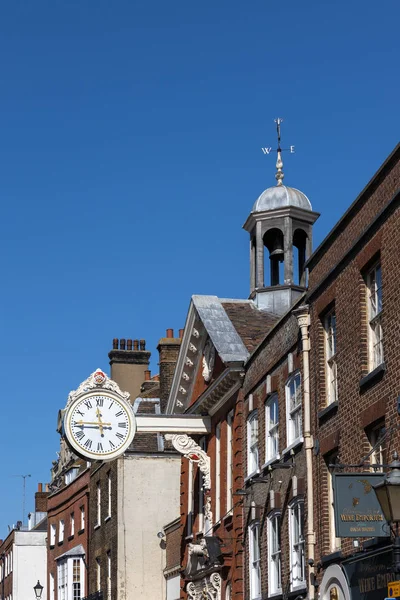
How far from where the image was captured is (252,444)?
100ft

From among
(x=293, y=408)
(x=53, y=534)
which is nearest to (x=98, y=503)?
(x=53, y=534)

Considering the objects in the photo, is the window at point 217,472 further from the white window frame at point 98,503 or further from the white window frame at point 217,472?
the white window frame at point 98,503

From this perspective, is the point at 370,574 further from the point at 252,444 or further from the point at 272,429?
the point at 252,444

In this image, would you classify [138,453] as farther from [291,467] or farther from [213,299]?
[291,467]

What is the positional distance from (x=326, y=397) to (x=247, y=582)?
7.73 metres

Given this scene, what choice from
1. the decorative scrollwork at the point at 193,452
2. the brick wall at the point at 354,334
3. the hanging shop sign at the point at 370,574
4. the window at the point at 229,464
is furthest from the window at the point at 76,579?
the hanging shop sign at the point at 370,574

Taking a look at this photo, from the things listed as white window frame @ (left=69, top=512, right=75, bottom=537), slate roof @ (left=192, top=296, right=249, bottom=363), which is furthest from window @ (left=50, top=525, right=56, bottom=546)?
slate roof @ (left=192, top=296, right=249, bottom=363)

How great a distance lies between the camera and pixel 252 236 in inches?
1426

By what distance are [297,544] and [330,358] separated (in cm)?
428

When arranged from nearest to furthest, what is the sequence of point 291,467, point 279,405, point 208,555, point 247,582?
point 291,467, point 279,405, point 247,582, point 208,555

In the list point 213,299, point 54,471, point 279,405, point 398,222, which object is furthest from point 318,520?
point 54,471

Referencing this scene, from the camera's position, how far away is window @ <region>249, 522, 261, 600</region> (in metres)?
29.0

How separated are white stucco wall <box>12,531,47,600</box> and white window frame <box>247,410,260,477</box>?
40614 mm

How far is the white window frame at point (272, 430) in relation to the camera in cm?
2814
